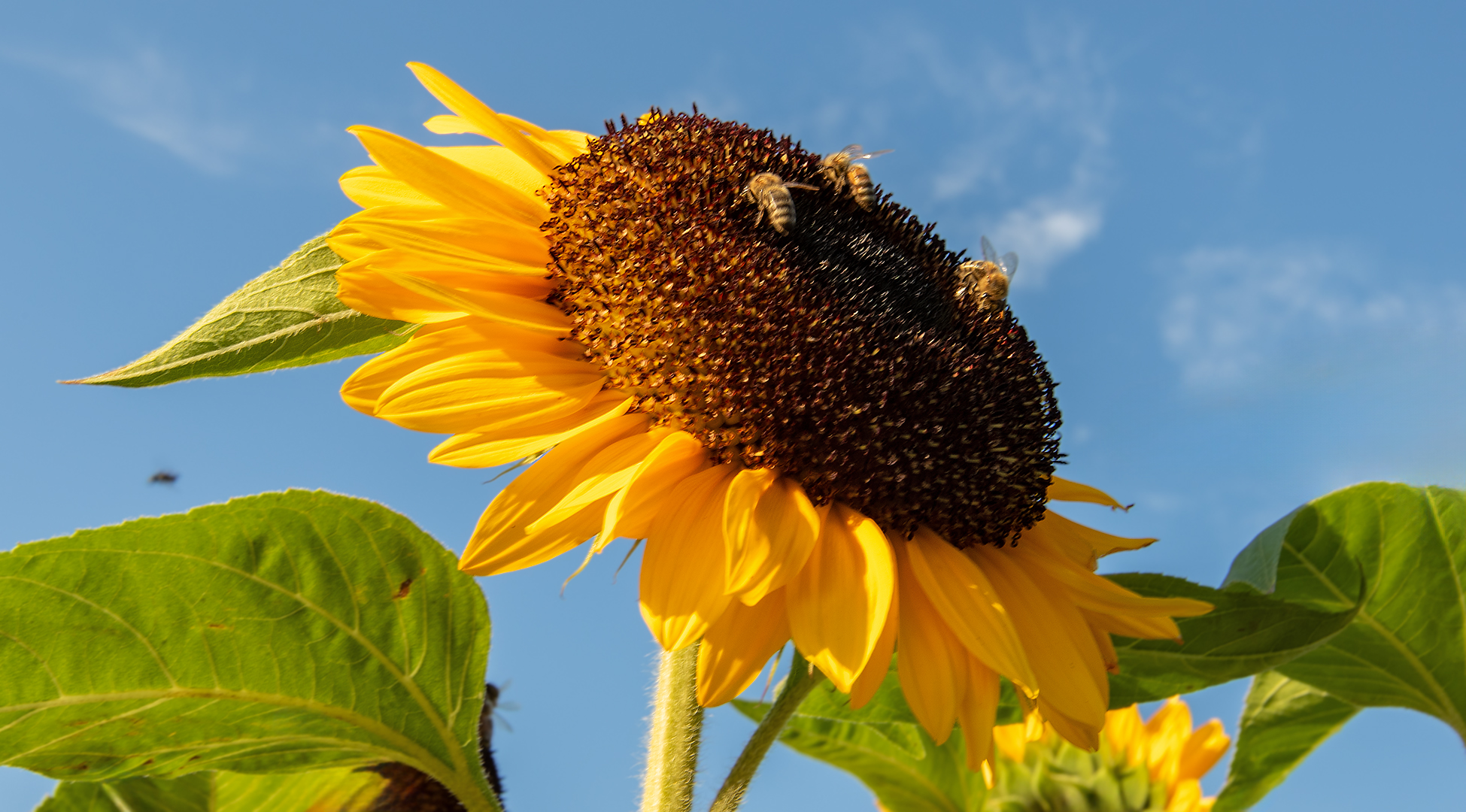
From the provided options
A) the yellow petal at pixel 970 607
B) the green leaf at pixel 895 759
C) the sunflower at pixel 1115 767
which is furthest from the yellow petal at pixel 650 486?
the sunflower at pixel 1115 767

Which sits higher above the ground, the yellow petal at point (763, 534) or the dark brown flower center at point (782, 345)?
the dark brown flower center at point (782, 345)

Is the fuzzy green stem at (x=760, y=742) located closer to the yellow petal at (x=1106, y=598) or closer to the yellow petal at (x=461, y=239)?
A: the yellow petal at (x=1106, y=598)

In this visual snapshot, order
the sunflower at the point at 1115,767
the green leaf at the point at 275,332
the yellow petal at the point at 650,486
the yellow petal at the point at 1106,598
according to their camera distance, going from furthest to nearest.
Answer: the sunflower at the point at 1115,767 < the yellow petal at the point at 1106,598 < the green leaf at the point at 275,332 < the yellow petal at the point at 650,486

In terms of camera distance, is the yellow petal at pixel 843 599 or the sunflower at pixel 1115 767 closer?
the yellow petal at pixel 843 599

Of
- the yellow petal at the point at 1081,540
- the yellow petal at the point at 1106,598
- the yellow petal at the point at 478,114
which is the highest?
the yellow petal at the point at 478,114

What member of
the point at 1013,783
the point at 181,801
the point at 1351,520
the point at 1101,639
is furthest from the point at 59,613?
the point at 1013,783

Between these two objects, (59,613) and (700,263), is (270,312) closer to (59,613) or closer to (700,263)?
(59,613)

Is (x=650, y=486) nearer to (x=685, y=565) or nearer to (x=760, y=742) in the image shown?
(x=685, y=565)
